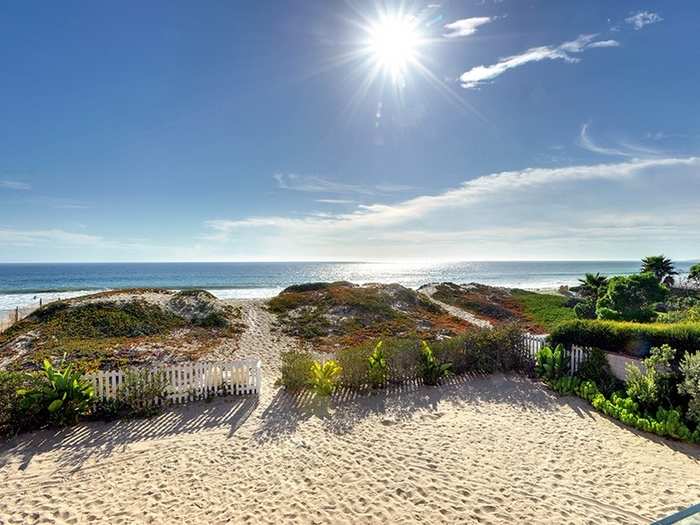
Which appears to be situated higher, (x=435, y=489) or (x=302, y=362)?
(x=302, y=362)

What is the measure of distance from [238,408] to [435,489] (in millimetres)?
5054

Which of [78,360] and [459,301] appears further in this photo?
[459,301]

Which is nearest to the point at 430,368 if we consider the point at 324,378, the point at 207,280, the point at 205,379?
the point at 324,378

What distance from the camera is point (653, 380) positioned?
7.50 m

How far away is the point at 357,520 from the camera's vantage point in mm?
4344

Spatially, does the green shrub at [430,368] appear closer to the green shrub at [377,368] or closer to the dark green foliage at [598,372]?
the green shrub at [377,368]

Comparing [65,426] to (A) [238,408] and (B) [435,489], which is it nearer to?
(A) [238,408]

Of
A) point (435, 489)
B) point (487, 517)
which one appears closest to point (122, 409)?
point (435, 489)

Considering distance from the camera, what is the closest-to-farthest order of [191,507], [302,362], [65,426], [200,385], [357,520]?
[357,520]
[191,507]
[65,426]
[200,385]
[302,362]

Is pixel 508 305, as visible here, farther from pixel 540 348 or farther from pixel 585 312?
pixel 540 348

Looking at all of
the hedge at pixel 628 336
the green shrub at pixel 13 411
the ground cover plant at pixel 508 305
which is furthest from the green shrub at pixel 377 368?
the ground cover plant at pixel 508 305

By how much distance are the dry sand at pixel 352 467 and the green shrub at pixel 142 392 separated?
42 centimetres

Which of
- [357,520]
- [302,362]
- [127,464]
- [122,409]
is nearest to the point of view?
[357,520]

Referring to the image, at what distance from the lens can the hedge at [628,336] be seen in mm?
7887
